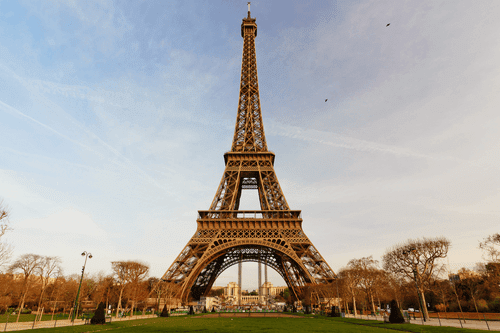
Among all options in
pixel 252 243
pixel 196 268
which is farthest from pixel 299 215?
pixel 196 268

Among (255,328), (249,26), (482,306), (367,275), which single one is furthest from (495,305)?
(249,26)

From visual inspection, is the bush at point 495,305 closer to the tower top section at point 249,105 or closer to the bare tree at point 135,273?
the tower top section at point 249,105

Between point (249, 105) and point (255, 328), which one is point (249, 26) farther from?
point (255, 328)

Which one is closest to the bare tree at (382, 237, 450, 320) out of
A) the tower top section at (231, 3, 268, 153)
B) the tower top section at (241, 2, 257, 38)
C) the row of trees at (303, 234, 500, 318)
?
the row of trees at (303, 234, 500, 318)

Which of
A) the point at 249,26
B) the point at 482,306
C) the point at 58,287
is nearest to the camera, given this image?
the point at 482,306

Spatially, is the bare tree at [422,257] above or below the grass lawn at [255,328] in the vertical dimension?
above

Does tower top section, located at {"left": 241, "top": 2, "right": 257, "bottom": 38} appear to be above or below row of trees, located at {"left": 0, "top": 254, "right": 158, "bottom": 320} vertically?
above

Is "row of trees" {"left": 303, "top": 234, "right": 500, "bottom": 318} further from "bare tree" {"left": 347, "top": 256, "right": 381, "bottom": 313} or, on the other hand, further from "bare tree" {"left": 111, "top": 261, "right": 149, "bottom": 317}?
"bare tree" {"left": 111, "top": 261, "right": 149, "bottom": 317}

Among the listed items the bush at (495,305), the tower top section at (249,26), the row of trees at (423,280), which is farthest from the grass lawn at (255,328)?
the tower top section at (249,26)

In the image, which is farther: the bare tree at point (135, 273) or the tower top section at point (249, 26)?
the tower top section at point (249, 26)

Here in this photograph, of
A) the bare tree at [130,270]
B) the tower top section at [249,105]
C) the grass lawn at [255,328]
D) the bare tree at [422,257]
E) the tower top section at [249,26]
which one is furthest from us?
the tower top section at [249,26]
